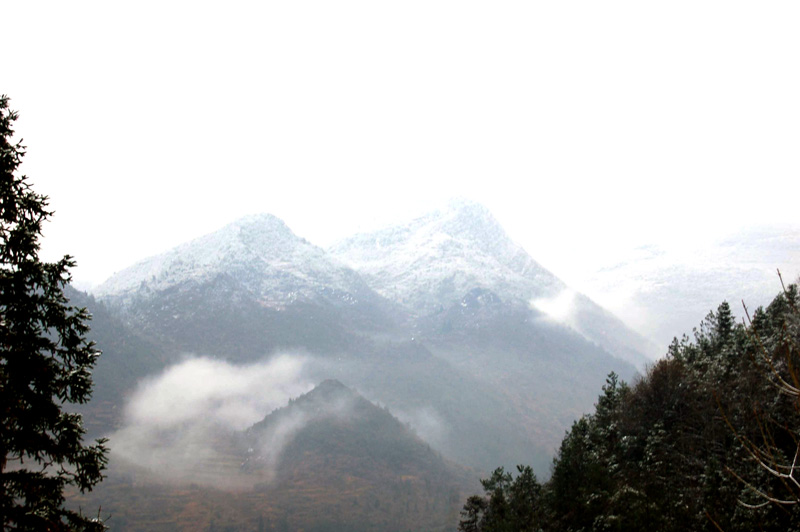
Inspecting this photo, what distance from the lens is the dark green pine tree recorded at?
1794cm

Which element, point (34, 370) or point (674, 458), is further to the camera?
point (674, 458)

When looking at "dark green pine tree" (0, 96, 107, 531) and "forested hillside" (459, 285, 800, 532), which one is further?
"forested hillside" (459, 285, 800, 532)

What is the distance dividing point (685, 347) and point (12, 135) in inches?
3736

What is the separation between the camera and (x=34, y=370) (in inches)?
731

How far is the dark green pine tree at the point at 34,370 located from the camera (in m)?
17.9

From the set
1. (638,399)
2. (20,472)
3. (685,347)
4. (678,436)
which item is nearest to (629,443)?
(678,436)

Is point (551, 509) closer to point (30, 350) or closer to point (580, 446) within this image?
point (580, 446)

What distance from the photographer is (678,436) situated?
65.7 meters

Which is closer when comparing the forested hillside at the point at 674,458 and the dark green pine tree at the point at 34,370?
the dark green pine tree at the point at 34,370

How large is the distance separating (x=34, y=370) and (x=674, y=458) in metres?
59.7

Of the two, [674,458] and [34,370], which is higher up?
[34,370]

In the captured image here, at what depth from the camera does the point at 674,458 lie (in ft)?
204

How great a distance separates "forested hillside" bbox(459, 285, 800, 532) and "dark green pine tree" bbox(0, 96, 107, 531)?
1562 inches

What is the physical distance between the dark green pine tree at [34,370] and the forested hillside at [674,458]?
39.7 metres
